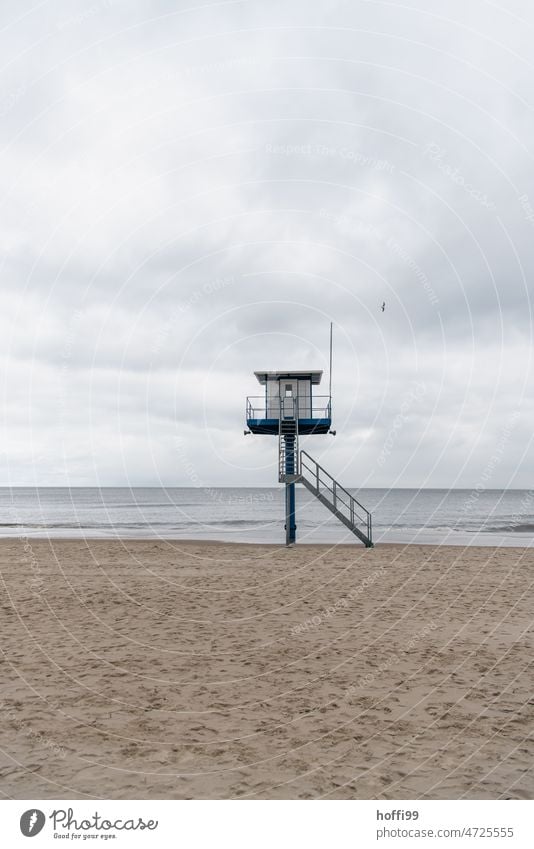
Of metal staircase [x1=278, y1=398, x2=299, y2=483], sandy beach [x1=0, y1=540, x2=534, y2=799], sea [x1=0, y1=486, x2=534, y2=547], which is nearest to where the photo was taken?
sandy beach [x1=0, y1=540, x2=534, y2=799]

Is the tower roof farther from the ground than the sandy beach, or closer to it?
farther from the ground

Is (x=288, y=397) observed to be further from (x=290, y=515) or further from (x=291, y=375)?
(x=290, y=515)

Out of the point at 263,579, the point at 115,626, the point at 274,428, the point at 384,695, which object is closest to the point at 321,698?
the point at 384,695

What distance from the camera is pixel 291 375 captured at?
93.5 feet

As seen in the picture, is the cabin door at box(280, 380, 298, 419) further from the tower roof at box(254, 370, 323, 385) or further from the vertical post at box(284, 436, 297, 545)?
the vertical post at box(284, 436, 297, 545)

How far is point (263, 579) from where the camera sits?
1748 centimetres

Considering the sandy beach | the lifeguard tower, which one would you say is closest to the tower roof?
the lifeguard tower

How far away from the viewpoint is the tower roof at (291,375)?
92.9 ft

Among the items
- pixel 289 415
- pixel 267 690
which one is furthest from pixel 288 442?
pixel 267 690

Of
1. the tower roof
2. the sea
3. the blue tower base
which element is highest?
the tower roof

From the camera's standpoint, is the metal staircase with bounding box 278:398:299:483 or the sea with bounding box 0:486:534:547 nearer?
the metal staircase with bounding box 278:398:299:483

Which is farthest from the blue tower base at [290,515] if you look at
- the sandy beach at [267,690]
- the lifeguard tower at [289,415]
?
the sandy beach at [267,690]

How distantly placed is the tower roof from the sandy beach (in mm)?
13765

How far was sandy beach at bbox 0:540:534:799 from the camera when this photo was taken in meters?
5.51
